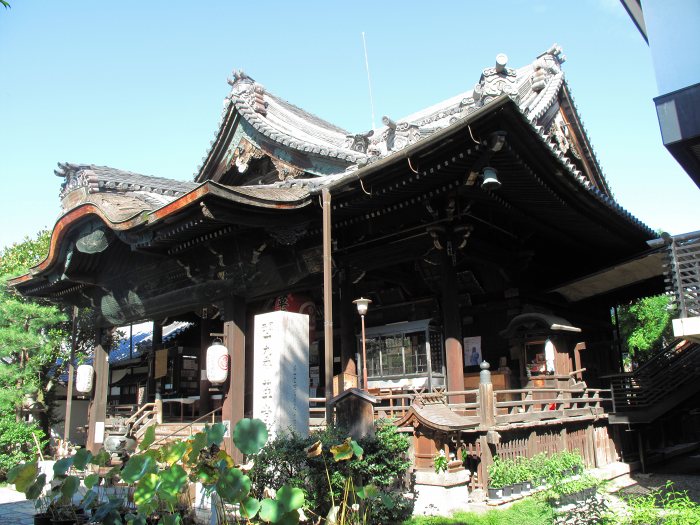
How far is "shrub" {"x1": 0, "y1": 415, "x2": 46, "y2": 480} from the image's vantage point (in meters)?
16.0

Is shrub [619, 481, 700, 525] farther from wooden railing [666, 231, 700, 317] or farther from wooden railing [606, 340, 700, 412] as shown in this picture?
wooden railing [606, 340, 700, 412]

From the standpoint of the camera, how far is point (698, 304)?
9.91 meters

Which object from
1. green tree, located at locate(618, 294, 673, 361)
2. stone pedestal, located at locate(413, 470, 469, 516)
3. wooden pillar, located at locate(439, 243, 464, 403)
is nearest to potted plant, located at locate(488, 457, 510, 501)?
stone pedestal, located at locate(413, 470, 469, 516)

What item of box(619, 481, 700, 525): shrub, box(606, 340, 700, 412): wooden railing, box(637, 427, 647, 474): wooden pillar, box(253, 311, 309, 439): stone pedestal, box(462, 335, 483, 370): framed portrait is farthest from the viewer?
box(462, 335, 483, 370): framed portrait

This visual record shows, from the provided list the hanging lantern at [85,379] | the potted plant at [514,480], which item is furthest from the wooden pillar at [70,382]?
the potted plant at [514,480]

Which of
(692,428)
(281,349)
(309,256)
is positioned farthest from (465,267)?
(692,428)

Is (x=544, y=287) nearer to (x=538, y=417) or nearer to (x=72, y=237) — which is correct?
(x=538, y=417)

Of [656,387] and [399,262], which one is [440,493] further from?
[656,387]

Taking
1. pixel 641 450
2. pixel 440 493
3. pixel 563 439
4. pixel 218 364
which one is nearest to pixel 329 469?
pixel 440 493

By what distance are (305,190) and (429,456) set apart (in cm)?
588

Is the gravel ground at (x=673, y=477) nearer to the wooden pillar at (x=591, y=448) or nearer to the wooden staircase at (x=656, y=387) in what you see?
the wooden pillar at (x=591, y=448)

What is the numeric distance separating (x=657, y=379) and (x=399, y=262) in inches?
292

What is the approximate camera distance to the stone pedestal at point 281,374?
27.4 ft

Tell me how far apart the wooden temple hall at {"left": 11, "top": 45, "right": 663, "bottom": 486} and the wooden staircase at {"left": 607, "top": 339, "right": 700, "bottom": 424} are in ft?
1.92
